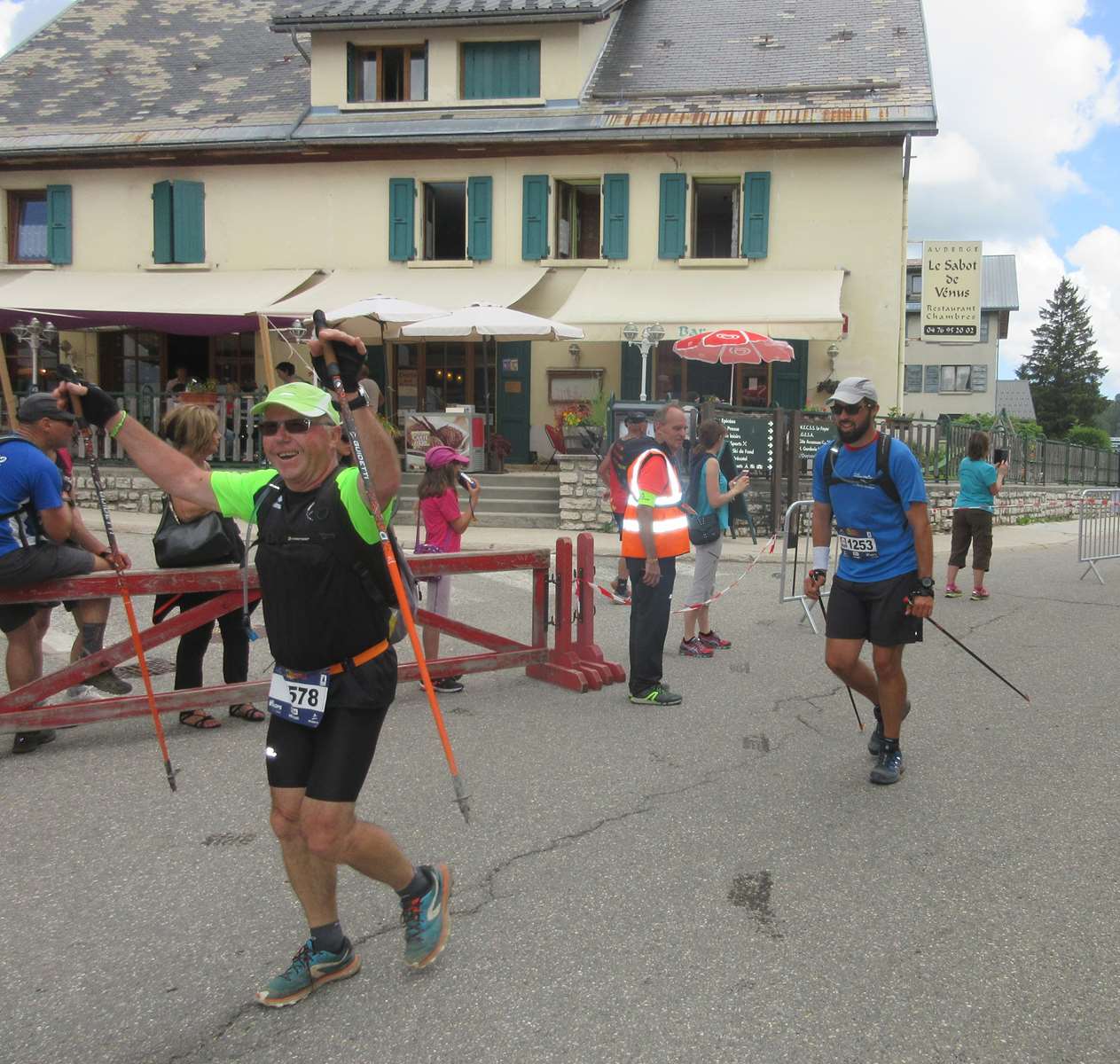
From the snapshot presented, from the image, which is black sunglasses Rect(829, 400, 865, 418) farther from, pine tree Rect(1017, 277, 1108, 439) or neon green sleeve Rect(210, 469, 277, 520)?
pine tree Rect(1017, 277, 1108, 439)

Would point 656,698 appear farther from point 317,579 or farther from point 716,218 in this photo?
point 716,218

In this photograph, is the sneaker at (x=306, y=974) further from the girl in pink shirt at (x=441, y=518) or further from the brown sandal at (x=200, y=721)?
the girl in pink shirt at (x=441, y=518)

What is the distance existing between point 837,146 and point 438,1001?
1890 centimetres

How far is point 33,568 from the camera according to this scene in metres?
5.20

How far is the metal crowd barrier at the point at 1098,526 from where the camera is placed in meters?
12.6

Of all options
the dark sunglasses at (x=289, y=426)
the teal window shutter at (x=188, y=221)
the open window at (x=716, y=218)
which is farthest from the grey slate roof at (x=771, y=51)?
the dark sunglasses at (x=289, y=426)

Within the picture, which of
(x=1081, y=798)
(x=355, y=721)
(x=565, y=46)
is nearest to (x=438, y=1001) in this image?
(x=355, y=721)

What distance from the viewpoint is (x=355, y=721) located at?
306 cm

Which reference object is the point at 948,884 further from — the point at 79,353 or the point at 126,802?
the point at 79,353

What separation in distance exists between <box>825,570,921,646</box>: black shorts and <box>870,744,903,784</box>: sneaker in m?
0.55

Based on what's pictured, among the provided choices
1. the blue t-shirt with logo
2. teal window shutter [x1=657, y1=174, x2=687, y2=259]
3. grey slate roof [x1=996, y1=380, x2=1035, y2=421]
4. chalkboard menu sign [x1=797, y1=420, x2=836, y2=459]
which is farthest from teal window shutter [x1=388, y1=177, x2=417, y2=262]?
grey slate roof [x1=996, y1=380, x2=1035, y2=421]

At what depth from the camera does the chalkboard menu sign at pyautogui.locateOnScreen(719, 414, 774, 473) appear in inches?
591

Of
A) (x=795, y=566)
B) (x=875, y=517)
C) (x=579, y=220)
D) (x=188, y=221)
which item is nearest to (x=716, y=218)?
(x=579, y=220)

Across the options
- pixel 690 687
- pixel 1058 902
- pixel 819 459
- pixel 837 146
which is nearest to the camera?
pixel 1058 902
